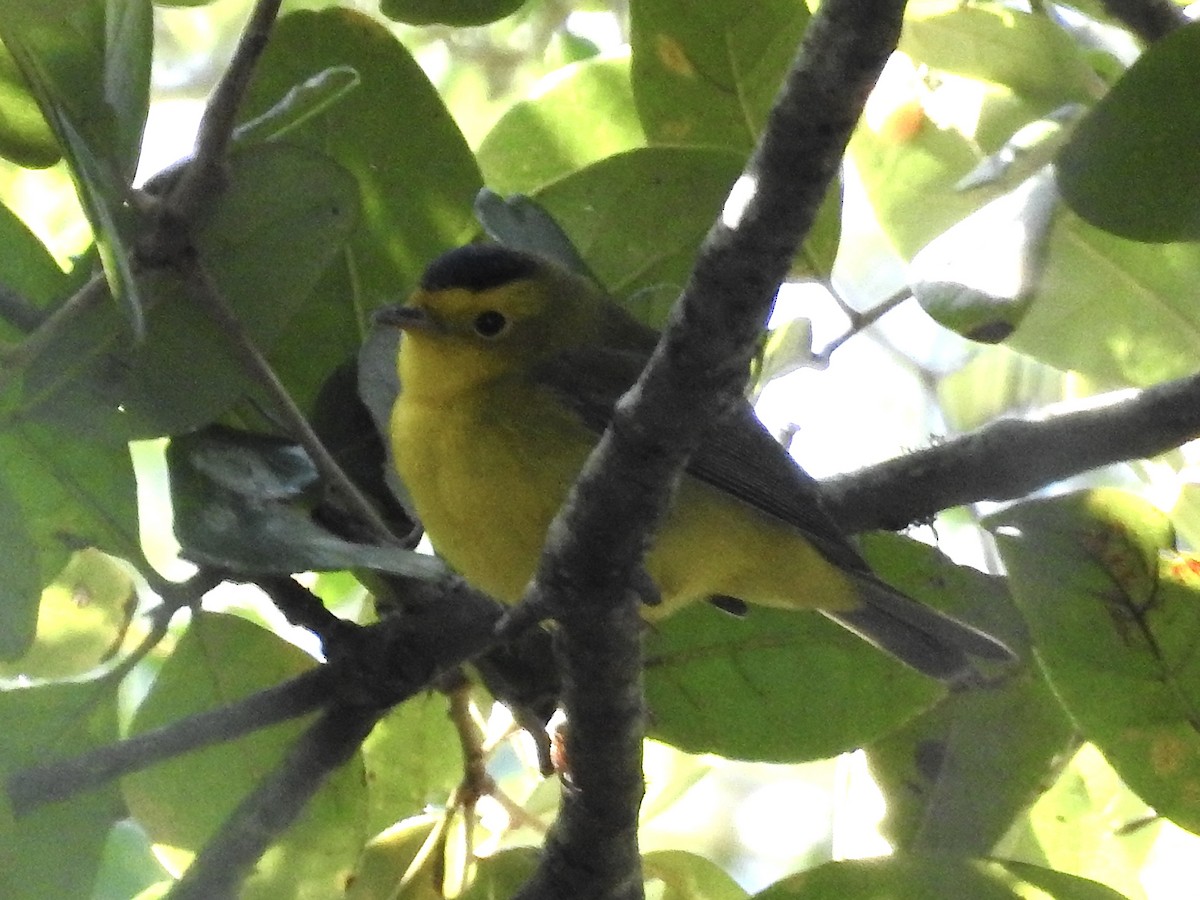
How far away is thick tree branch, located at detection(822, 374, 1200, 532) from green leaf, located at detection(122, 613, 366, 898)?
54 centimetres

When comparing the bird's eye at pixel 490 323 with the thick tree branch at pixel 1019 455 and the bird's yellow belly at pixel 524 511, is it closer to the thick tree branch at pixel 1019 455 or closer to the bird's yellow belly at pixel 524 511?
the bird's yellow belly at pixel 524 511

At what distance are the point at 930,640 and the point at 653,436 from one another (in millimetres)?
710

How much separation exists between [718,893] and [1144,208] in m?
0.74

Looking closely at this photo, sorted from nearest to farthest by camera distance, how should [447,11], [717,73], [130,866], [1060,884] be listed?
[1060,884] < [447,11] < [717,73] < [130,866]

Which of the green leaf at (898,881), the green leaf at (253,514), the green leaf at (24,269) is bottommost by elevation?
the green leaf at (898,881)

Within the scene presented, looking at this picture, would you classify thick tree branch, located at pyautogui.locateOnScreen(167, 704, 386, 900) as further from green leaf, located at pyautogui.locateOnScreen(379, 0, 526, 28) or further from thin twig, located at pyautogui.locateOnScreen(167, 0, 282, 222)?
green leaf, located at pyautogui.locateOnScreen(379, 0, 526, 28)

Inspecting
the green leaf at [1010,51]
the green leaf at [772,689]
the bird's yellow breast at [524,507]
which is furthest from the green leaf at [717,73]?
the green leaf at [772,689]

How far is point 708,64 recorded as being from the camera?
1494 millimetres

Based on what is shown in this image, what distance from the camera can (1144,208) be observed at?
3.67 feet

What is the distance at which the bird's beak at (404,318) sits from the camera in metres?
1.46

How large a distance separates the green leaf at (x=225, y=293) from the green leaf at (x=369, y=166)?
22cm

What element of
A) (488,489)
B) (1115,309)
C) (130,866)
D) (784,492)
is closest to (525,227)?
(488,489)

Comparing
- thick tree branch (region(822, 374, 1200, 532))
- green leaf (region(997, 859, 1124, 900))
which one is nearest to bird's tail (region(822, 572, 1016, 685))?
thick tree branch (region(822, 374, 1200, 532))

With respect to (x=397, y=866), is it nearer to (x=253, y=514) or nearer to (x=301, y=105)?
(x=253, y=514)
